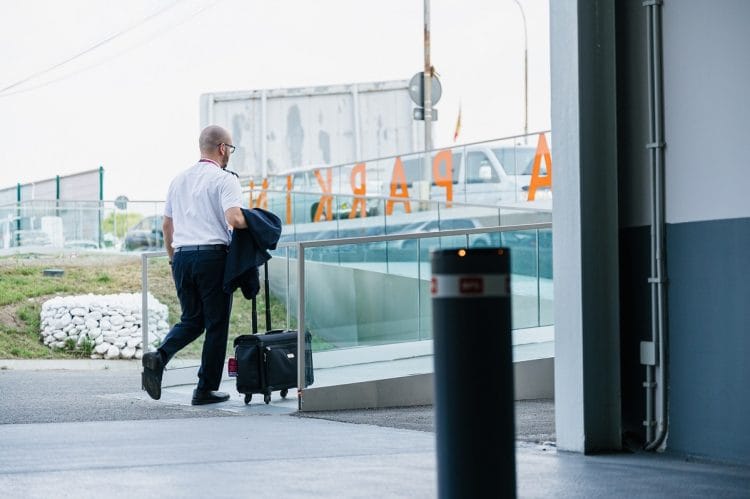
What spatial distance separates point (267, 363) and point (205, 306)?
1.87 feet

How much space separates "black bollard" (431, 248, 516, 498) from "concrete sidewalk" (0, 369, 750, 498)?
1.60 meters

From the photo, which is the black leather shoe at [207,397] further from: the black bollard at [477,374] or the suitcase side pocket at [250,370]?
the black bollard at [477,374]

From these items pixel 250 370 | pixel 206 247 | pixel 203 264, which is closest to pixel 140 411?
pixel 250 370

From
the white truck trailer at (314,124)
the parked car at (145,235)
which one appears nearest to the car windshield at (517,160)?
the parked car at (145,235)

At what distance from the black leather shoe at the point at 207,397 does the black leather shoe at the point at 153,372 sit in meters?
0.26

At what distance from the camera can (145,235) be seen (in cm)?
2755

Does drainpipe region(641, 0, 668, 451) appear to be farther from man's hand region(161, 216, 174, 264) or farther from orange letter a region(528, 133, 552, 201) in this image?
orange letter a region(528, 133, 552, 201)

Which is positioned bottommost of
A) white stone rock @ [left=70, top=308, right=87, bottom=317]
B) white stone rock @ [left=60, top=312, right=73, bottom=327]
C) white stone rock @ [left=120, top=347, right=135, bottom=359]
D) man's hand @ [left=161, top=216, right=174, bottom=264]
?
white stone rock @ [left=120, top=347, right=135, bottom=359]

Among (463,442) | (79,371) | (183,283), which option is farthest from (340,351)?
(79,371)

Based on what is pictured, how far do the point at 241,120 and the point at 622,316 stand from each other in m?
26.7

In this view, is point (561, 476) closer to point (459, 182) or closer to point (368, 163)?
point (459, 182)

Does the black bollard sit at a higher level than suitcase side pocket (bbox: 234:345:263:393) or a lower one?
higher

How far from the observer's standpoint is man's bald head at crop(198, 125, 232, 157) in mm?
8672

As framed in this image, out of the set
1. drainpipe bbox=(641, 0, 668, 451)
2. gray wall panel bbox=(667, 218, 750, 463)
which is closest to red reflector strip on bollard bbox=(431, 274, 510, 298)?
gray wall panel bbox=(667, 218, 750, 463)
